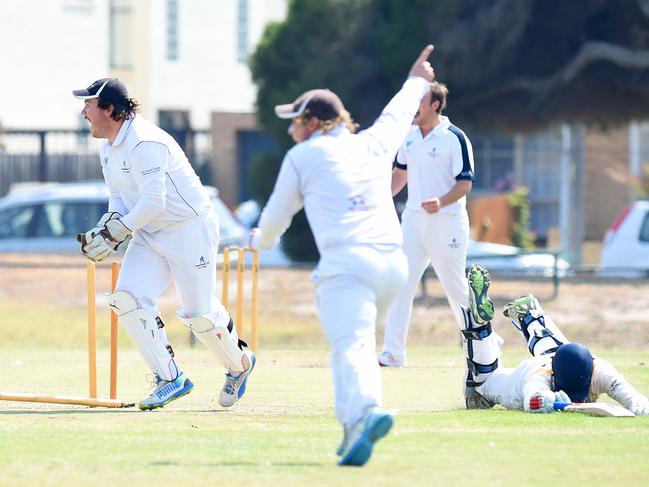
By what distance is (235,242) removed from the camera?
20.5 metres

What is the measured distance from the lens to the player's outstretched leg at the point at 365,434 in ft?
22.0

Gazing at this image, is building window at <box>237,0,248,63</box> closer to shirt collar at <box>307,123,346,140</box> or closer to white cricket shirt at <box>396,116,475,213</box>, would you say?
white cricket shirt at <box>396,116,475,213</box>

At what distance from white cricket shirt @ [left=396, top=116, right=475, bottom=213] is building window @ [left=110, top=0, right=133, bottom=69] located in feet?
102

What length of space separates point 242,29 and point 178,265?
3625 centimetres

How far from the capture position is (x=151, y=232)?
8.94 meters

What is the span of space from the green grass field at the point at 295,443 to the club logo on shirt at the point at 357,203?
115cm

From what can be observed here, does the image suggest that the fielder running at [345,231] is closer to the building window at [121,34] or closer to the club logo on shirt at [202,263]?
the club logo on shirt at [202,263]

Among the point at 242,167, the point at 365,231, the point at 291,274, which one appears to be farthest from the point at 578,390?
the point at 242,167

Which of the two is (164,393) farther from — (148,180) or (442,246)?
(442,246)

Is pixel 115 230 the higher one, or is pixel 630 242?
pixel 115 230

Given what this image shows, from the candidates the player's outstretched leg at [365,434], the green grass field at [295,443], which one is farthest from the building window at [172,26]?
the player's outstretched leg at [365,434]

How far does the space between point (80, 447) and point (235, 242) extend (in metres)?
13.0

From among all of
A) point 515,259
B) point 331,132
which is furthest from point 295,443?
point 515,259

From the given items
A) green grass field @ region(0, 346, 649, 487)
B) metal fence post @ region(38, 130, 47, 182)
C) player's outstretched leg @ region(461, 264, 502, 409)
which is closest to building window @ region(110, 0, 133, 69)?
metal fence post @ region(38, 130, 47, 182)
